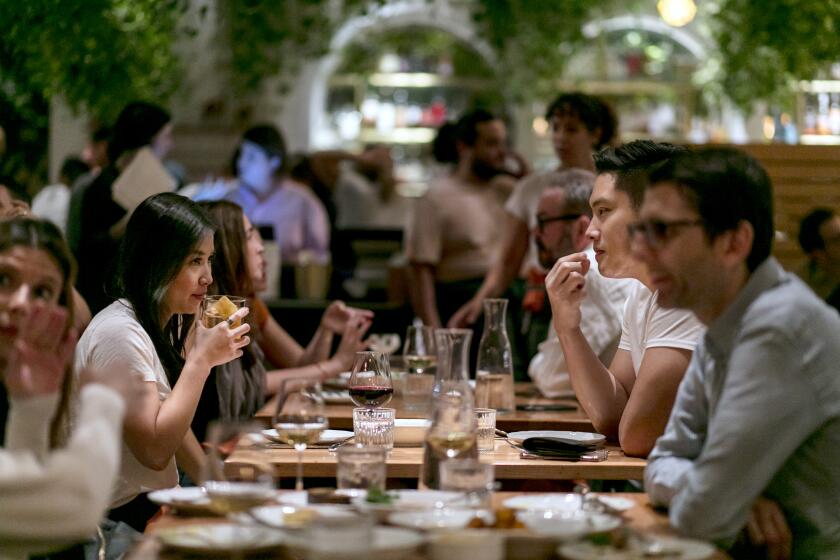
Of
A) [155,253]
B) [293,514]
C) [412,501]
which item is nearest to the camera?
[293,514]

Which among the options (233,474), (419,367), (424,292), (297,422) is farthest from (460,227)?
(233,474)

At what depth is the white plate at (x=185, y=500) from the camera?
2.18m

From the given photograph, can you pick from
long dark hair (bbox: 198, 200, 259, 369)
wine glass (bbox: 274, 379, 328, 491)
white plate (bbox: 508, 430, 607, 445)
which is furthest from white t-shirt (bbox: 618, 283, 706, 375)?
long dark hair (bbox: 198, 200, 259, 369)

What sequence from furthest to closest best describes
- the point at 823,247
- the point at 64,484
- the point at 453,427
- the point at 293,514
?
the point at 823,247 < the point at 453,427 < the point at 293,514 < the point at 64,484

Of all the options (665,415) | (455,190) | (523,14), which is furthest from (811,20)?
(665,415)

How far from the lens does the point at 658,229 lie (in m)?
2.18

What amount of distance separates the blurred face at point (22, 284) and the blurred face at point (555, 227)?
257 centimetres

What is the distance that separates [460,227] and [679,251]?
4298 millimetres

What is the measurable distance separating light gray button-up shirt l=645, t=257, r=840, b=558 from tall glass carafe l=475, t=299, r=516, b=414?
1535 millimetres

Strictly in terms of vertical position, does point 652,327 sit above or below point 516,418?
above

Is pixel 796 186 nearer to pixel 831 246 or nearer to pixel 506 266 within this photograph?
pixel 831 246

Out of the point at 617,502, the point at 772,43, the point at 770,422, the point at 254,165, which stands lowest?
the point at 617,502

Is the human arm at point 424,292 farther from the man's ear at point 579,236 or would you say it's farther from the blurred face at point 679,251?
the blurred face at point 679,251

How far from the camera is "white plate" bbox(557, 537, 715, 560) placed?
191 cm
